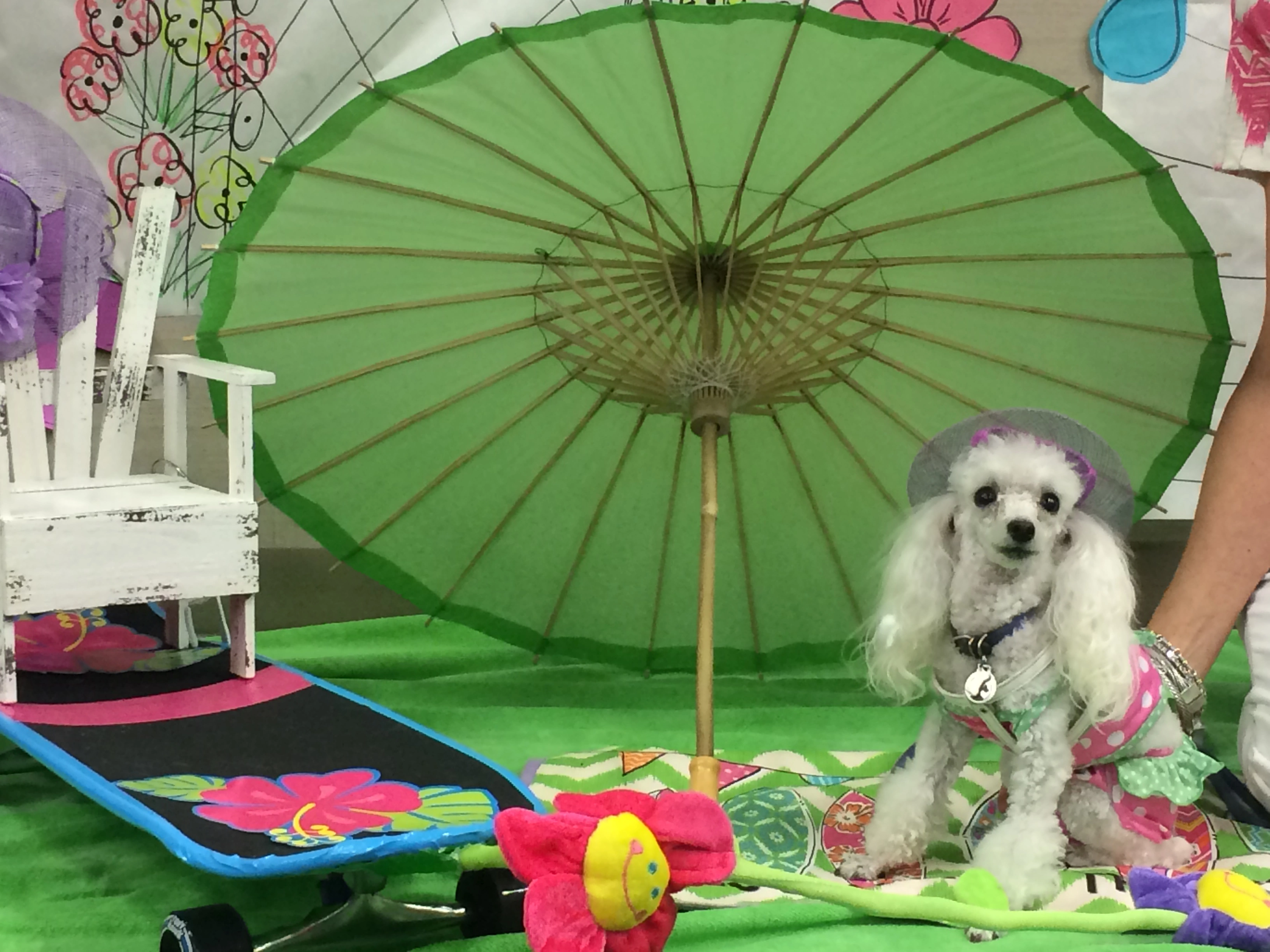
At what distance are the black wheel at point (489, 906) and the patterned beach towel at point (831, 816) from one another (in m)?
0.18

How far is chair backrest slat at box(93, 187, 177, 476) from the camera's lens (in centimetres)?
175

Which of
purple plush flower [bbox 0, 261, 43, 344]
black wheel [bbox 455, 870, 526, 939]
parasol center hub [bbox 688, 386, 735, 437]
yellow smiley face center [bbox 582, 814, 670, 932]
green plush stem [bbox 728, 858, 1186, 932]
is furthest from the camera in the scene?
purple plush flower [bbox 0, 261, 43, 344]

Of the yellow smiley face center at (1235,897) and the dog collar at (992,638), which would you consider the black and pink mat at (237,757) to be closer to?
the dog collar at (992,638)

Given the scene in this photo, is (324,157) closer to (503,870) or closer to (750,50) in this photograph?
(750,50)

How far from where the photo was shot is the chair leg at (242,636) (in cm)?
159

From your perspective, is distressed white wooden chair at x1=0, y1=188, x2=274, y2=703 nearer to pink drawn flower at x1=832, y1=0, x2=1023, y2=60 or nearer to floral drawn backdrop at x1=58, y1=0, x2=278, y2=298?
floral drawn backdrop at x1=58, y1=0, x2=278, y2=298

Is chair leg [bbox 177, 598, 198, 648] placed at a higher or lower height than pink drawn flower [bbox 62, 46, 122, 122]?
lower

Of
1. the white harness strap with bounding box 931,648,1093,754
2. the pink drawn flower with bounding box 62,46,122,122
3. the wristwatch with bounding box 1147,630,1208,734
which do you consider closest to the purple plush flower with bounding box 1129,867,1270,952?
the white harness strap with bounding box 931,648,1093,754

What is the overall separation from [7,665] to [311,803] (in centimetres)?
50

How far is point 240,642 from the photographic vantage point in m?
1.62

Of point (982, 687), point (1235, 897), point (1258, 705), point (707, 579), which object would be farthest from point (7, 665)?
point (1258, 705)

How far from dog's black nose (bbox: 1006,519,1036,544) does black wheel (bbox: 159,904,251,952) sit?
0.79 m

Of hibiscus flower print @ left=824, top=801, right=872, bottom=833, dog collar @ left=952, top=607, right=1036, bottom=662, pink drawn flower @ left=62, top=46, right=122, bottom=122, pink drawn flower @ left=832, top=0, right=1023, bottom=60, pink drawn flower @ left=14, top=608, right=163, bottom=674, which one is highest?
pink drawn flower @ left=832, top=0, right=1023, bottom=60

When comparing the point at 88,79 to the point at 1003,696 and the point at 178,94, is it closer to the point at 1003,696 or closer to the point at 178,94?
the point at 178,94
